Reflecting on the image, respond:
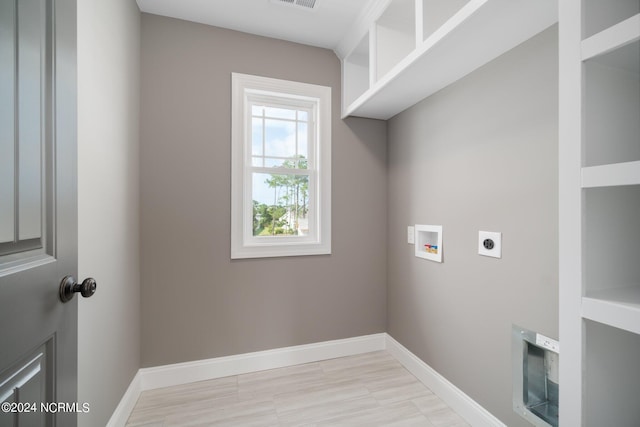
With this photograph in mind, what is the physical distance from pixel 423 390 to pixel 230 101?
2532 millimetres

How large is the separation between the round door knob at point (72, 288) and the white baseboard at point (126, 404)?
43.6 inches

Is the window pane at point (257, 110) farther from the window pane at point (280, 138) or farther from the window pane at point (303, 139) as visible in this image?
the window pane at point (303, 139)

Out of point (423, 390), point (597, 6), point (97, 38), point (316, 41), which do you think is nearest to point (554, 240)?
point (597, 6)

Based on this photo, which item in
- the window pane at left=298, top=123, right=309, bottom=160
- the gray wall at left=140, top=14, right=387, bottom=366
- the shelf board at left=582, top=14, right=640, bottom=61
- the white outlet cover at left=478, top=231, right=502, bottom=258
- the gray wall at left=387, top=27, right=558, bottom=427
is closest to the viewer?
the shelf board at left=582, top=14, right=640, bottom=61

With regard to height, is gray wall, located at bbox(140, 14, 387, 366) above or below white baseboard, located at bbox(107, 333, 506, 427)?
above

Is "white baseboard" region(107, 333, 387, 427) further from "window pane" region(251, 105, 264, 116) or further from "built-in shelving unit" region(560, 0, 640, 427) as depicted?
"window pane" region(251, 105, 264, 116)

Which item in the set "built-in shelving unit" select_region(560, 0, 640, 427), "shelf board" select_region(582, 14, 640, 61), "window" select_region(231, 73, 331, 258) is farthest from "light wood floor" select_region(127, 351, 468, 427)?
"shelf board" select_region(582, 14, 640, 61)

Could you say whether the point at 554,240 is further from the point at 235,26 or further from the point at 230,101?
the point at 235,26

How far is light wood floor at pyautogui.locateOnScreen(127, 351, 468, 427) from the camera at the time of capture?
1.66m

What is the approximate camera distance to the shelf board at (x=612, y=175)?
2.35 ft

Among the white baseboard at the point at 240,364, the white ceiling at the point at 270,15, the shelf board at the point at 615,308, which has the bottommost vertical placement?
the white baseboard at the point at 240,364

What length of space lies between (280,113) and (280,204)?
0.77 m

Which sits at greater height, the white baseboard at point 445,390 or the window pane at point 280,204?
the window pane at point 280,204

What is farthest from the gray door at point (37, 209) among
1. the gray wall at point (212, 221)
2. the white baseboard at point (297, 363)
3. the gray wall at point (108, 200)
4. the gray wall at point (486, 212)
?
the gray wall at point (486, 212)
